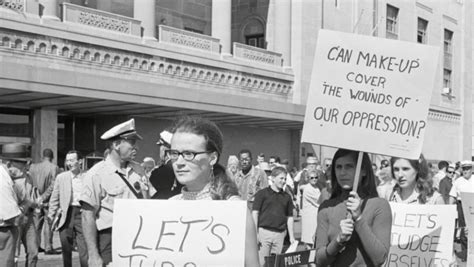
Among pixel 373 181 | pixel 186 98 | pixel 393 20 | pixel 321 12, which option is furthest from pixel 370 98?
pixel 393 20

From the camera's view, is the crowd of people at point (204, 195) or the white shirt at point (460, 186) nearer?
the crowd of people at point (204, 195)

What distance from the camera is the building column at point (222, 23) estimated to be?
27594 millimetres

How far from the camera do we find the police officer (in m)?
5.62

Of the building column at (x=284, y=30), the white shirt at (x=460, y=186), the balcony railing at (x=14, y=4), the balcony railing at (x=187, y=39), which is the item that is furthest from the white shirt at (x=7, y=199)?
the building column at (x=284, y=30)

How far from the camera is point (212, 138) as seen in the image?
3.20 m

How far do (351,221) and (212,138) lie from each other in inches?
47.7

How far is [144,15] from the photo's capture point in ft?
79.8

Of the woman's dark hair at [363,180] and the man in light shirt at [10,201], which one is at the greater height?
the woman's dark hair at [363,180]

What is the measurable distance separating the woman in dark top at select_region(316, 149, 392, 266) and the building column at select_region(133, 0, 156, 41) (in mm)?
20269

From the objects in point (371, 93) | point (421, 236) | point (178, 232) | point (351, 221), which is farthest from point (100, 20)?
point (178, 232)

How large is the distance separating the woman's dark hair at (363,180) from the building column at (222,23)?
926 inches

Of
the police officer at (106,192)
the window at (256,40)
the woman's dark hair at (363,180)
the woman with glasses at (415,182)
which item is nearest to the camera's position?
the woman's dark hair at (363,180)

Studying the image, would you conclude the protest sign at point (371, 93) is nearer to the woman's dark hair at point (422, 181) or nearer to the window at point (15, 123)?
the woman's dark hair at point (422, 181)

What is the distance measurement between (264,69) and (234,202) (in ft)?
86.6
